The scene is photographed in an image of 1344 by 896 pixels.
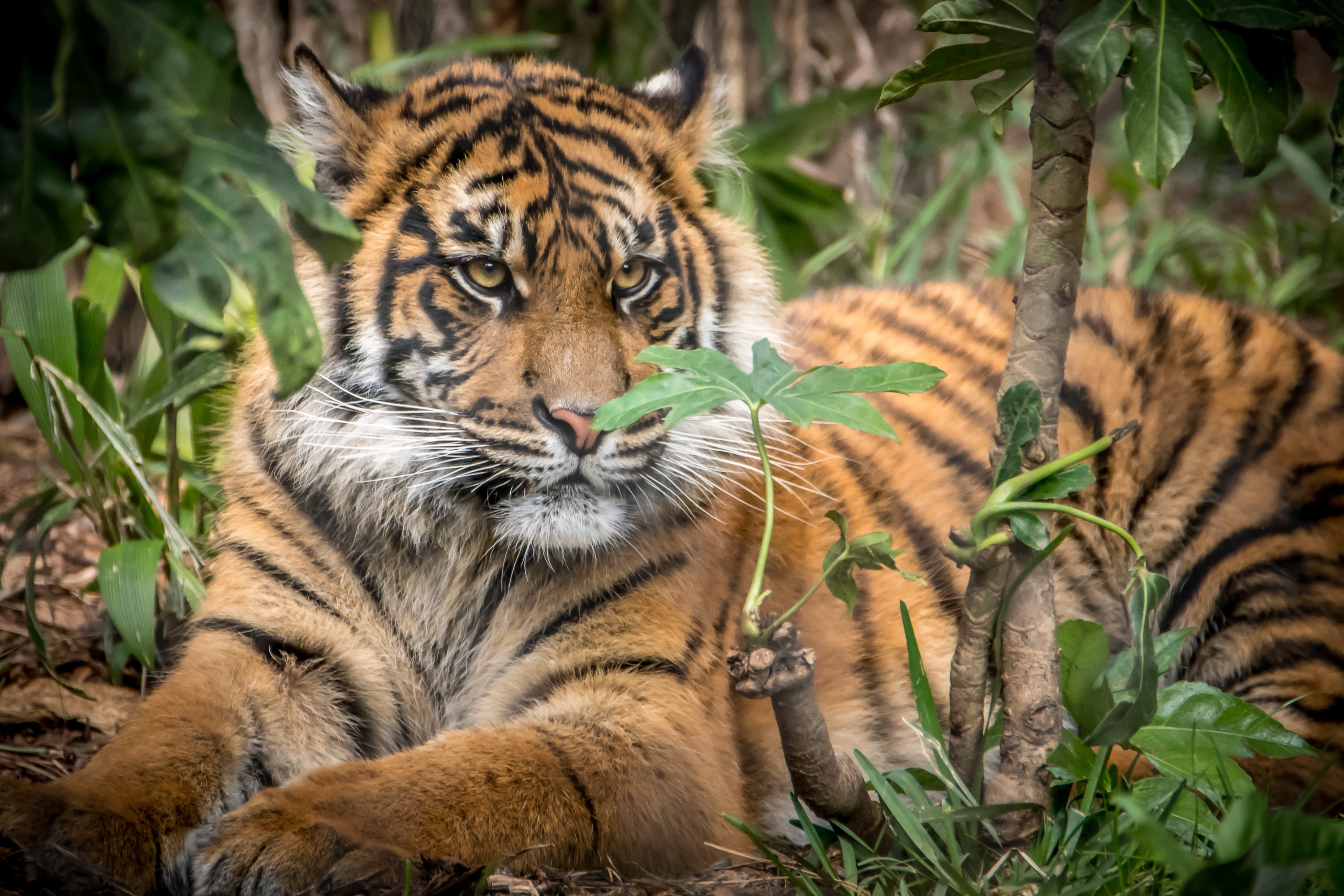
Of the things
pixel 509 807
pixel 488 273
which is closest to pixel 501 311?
pixel 488 273

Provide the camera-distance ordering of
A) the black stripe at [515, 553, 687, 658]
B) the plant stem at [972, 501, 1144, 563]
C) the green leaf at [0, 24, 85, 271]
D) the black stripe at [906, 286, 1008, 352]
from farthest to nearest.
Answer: the black stripe at [906, 286, 1008, 352]
the black stripe at [515, 553, 687, 658]
the plant stem at [972, 501, 1144, 563]
the green leaf at [0, 24, 85, 271]

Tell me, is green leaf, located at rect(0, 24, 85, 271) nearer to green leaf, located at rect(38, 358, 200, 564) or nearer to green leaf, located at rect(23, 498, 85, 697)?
green leaf, located at rect(38, 358, 200, 564)

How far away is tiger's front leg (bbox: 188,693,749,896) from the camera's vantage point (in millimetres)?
1651

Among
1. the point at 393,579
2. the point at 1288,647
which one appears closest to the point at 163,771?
the point at 393,579

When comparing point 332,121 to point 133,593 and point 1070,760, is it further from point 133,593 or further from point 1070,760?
point 1070,760

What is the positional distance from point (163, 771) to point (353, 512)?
64 centimetres

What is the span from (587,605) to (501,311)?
2.04 ft

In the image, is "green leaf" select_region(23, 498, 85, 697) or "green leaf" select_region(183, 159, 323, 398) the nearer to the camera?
"green leaf" select_region(183, 159, 323, 398)

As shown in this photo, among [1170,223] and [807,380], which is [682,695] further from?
[1170,223]

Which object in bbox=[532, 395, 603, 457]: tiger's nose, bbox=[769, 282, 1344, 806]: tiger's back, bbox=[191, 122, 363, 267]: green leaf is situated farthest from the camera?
bbox=[769, 282, 1344, 806]: tiger's back

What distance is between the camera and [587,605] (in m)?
2.21

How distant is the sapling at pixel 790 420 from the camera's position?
60.1 inches

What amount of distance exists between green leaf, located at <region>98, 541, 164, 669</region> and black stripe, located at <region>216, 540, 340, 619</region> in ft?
1.29

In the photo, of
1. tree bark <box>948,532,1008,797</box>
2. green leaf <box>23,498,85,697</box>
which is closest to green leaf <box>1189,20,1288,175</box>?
tree bark <box>948,532,1008,797</box>
